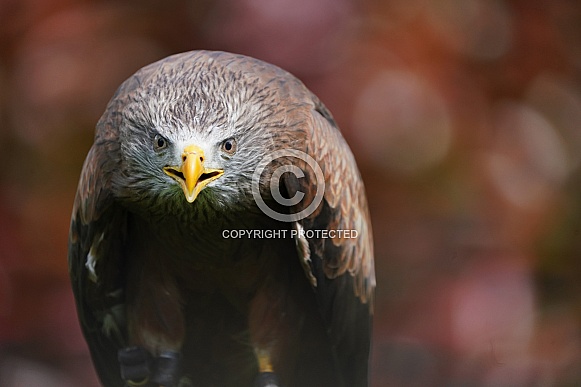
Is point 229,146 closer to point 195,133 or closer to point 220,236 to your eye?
point 195,133

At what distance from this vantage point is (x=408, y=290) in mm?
3496

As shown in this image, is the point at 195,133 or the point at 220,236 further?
the point at 220,236

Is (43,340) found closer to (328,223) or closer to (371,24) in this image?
(328,223)

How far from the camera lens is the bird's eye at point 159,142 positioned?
2.18 m

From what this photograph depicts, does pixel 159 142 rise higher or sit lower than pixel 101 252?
higher

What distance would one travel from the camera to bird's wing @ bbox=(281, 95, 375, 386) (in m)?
2.37

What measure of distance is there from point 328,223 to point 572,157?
5.29 feet

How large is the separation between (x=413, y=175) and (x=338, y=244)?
40.8 inches
